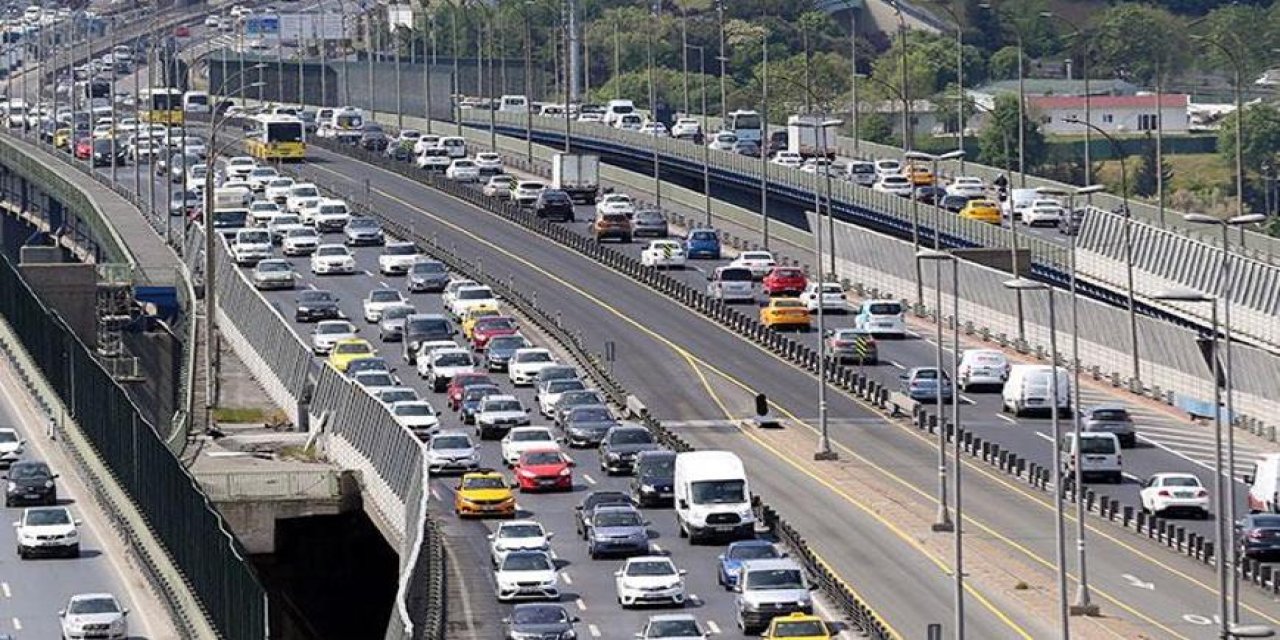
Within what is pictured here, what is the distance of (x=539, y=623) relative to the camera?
222 ft

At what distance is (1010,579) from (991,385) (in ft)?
100

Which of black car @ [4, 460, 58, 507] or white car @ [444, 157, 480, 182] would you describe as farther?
white car @ [444, 157, 480, 182]

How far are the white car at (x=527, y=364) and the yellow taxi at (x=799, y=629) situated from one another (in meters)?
39.1

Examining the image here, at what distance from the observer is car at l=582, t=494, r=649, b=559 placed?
78875 mm

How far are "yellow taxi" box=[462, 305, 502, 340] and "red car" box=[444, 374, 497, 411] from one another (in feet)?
37.4

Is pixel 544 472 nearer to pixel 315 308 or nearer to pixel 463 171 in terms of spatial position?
pixel 315 308

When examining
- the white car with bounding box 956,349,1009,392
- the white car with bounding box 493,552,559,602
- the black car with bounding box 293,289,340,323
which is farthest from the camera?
the black car with bounding box 293,289,340,323

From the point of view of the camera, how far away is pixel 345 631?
97250 millimetres

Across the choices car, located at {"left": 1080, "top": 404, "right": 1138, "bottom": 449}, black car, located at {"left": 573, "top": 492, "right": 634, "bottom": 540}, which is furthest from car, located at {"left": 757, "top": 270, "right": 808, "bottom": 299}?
black car, located at {"left": 573, "top": 492, "right": 634, "bottom": 540}

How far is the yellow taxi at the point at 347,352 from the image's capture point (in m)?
108

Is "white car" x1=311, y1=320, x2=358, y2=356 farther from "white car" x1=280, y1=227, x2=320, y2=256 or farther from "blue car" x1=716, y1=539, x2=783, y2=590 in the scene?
"blue car" x1=716, y1=539, x2=783, y2=590

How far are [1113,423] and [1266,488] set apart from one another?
11683 millimetres

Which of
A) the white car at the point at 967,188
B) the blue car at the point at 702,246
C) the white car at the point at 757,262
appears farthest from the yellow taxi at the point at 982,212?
the white car at the point at 757,262

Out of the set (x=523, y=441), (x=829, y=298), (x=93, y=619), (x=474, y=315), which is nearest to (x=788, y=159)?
(x=829, y=298)
